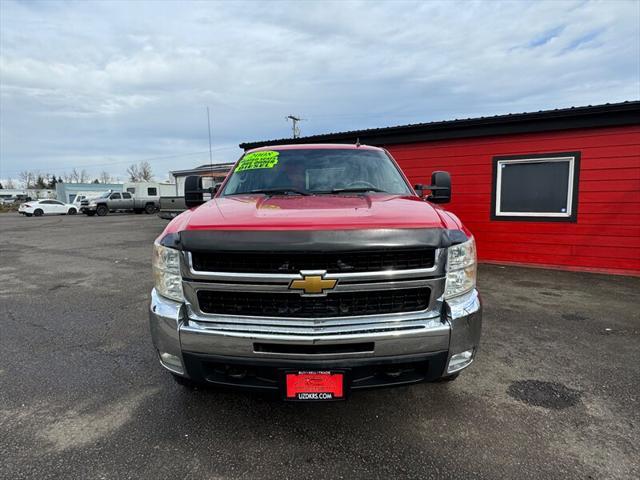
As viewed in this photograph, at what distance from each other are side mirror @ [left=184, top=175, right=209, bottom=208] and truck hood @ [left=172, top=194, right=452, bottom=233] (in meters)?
0.91

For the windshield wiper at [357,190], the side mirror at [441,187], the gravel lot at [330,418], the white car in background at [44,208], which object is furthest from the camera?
the white car in background at [44,208]

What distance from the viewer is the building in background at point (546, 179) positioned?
22.6ft

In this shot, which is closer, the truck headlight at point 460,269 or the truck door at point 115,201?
the truck headlight at point 460,269

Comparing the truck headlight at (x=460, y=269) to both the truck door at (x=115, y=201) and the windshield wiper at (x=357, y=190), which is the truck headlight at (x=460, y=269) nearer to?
the windshield wiper at (x=357, y=190)

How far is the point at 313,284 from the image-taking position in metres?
1.99

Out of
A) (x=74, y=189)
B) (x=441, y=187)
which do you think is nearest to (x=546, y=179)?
(x=441, y=187)

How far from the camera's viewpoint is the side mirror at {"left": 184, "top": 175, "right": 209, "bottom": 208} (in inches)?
142

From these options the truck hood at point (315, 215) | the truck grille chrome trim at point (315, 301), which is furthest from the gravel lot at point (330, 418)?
the truck hood at point (315, 215)

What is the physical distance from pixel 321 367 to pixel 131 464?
121 centimetres

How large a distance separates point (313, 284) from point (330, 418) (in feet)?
3.59

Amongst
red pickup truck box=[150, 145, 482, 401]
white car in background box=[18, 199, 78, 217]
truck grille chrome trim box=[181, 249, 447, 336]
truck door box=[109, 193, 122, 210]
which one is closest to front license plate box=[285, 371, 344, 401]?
red pickup truck box=[150, 145, 482, 401]

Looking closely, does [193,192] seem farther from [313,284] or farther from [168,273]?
[313,284]

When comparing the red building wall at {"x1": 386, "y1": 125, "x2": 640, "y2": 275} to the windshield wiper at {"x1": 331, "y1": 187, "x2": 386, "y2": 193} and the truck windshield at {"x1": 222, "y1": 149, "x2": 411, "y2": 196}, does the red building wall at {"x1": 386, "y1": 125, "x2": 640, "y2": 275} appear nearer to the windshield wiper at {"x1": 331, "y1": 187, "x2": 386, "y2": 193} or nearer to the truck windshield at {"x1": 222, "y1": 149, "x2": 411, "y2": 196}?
the truck windshield at {"x1": 222, "y1": 149, "x2": 411, "y2": 196}

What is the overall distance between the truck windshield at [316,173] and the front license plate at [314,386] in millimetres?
1528
